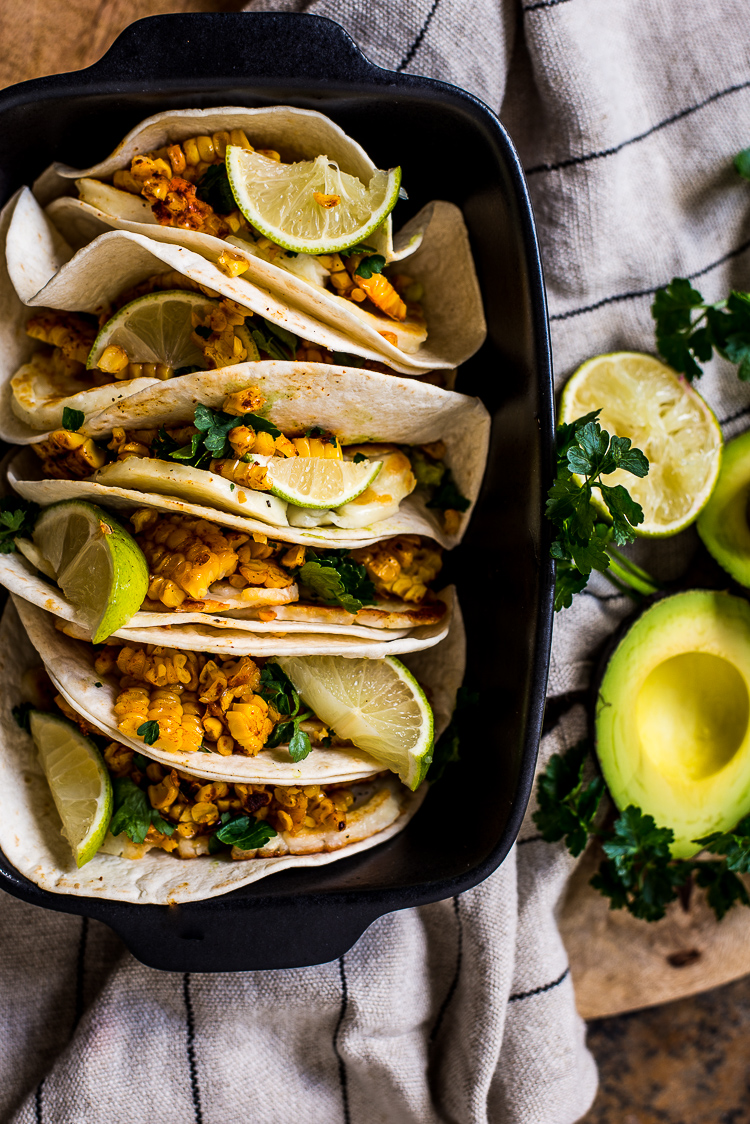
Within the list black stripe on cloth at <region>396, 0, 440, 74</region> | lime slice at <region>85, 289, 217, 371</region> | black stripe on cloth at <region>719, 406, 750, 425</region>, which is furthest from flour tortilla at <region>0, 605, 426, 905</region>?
black stripe on cloth at <region>396, 0, 440, 74</region>

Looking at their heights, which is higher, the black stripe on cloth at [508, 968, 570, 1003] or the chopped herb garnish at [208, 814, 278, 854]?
the chopped herb garnish at [208, 814, 278, 854]

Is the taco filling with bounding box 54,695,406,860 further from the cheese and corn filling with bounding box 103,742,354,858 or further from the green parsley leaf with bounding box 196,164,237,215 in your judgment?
the green parsley leaf with bounding box 196,164,237,215

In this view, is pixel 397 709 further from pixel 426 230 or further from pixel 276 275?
pixel 426 230

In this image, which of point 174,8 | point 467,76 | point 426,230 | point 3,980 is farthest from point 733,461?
point 3,980

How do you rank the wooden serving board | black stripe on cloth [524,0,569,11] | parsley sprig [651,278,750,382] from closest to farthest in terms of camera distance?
black stripe on cloth [524,0,569,11] → parsley sprig [651,278,750,382] → the wooden serving board

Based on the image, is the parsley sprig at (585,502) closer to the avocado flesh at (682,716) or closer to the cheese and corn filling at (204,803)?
the avocado flesh at (682,716)

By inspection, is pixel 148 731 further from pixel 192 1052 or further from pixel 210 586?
pixel 192 1052
